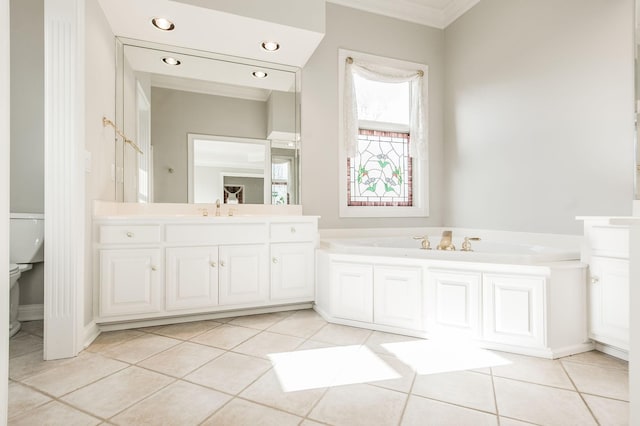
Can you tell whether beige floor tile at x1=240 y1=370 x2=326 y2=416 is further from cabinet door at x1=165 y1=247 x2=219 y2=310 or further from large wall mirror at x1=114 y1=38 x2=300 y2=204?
large wall mirror at x1=114 y1=38 x2=300 y2=204

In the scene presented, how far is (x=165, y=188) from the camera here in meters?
2.75

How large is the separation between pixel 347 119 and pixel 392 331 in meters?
2.00

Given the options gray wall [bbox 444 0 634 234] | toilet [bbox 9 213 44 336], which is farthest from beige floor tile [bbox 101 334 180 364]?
gray wall [bbox 444 0 634 234]

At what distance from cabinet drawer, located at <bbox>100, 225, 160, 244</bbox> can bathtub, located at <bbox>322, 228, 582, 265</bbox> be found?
4.24 ft

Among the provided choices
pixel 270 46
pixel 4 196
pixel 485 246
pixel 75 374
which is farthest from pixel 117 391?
pixel 485 246

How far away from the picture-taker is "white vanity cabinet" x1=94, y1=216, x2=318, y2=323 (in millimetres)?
2166

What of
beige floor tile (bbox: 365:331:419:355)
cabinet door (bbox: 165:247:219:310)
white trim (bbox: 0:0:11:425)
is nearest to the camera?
white trim (bbox: 0:0:11:425)

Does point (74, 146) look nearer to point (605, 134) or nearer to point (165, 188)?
point (165, 188)

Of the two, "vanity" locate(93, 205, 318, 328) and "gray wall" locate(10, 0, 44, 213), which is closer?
"vanity" locate(93, 205, 318, 328)

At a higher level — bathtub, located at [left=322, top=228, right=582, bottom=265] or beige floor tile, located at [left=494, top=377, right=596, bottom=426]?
bathtub, located at [left=322, top=228, right=582, bottom=265]

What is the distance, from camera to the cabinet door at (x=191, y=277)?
231 centimetres

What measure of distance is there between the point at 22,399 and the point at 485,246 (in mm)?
3104

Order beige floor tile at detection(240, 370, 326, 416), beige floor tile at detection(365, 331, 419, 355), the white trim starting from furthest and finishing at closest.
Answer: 1. beige floor tile at detection(365, 331, 419, 355)
2. beige floor tile at detection(240, 370, 326, 416)
3. the white trim

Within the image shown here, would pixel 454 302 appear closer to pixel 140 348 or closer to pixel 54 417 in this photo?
pixel 140 348
